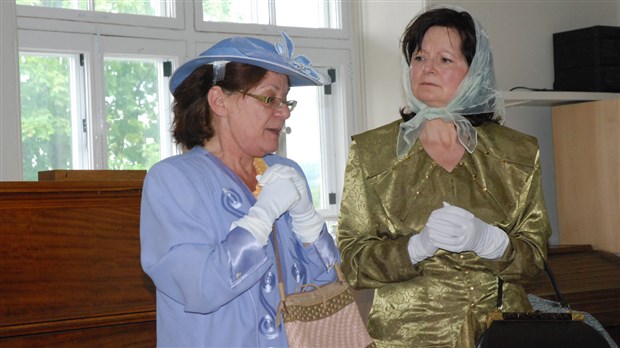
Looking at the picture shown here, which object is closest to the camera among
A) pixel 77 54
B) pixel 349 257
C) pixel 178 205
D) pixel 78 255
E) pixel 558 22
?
pixel 178 205

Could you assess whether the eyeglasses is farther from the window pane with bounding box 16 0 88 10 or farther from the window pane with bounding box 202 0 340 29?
the window pane with bounding box 202 0 340 29

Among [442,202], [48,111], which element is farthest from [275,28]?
[442,202]

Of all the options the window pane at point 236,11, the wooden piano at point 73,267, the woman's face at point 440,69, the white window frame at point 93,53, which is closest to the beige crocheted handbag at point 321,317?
the woman's face at point 440,69

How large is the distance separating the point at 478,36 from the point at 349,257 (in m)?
0.58

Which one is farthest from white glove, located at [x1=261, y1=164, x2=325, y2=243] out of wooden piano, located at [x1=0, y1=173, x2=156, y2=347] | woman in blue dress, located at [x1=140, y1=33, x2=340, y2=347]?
wooden piano, located at [x1=0, y1=173, x2=156, y2=347]

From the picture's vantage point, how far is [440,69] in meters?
2.01

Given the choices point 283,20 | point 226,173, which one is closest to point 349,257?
point 226,173

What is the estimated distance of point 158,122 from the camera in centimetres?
404

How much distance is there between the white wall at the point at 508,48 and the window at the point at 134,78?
0.48 ft

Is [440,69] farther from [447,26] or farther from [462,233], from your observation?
[462,233]

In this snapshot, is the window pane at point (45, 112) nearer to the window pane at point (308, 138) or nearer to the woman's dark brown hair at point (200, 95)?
the window pane at point (308, 138)

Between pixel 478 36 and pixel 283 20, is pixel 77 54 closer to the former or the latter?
pixel 283 20

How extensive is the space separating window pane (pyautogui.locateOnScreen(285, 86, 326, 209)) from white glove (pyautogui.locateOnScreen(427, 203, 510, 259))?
2596 millimetres

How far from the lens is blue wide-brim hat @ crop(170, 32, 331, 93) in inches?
66.8
